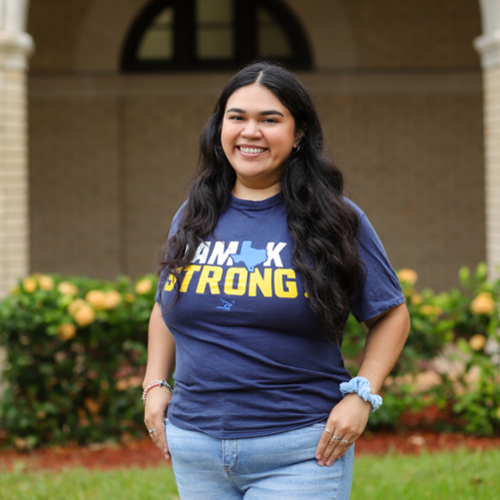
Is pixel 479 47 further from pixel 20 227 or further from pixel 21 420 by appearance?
pixel 21 420

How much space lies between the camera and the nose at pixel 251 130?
190 centimetres

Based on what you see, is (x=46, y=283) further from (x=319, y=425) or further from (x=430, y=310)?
(x=319, y=425)

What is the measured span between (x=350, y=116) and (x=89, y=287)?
474 centimetres

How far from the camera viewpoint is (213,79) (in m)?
8.33

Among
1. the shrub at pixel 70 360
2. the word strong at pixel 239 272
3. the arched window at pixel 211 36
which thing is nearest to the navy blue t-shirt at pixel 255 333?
the word strong at pixel 239 272

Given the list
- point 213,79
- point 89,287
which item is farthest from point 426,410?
point 213,79

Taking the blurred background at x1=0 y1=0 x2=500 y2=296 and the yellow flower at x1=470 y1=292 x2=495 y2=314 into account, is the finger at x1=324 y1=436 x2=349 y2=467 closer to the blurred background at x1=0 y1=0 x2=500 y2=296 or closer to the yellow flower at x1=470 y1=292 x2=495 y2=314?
the yellow flower at x1=470 y1=292 x2=495 y2=314

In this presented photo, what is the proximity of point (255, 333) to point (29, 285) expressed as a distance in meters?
3.30

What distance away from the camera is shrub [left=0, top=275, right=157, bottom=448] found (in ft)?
15.0

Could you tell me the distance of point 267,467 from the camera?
180cm

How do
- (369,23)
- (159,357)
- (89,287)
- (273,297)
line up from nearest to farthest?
1. (273,297)
2. (159,357)
3. (89,287)
4. (369,23)

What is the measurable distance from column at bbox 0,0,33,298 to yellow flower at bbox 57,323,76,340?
2.26ft

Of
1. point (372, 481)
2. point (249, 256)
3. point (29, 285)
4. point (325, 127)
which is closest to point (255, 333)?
point (249, 256)

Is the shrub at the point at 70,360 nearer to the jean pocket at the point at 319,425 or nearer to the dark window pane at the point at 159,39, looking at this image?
the jean pocket at the point at 319,425
